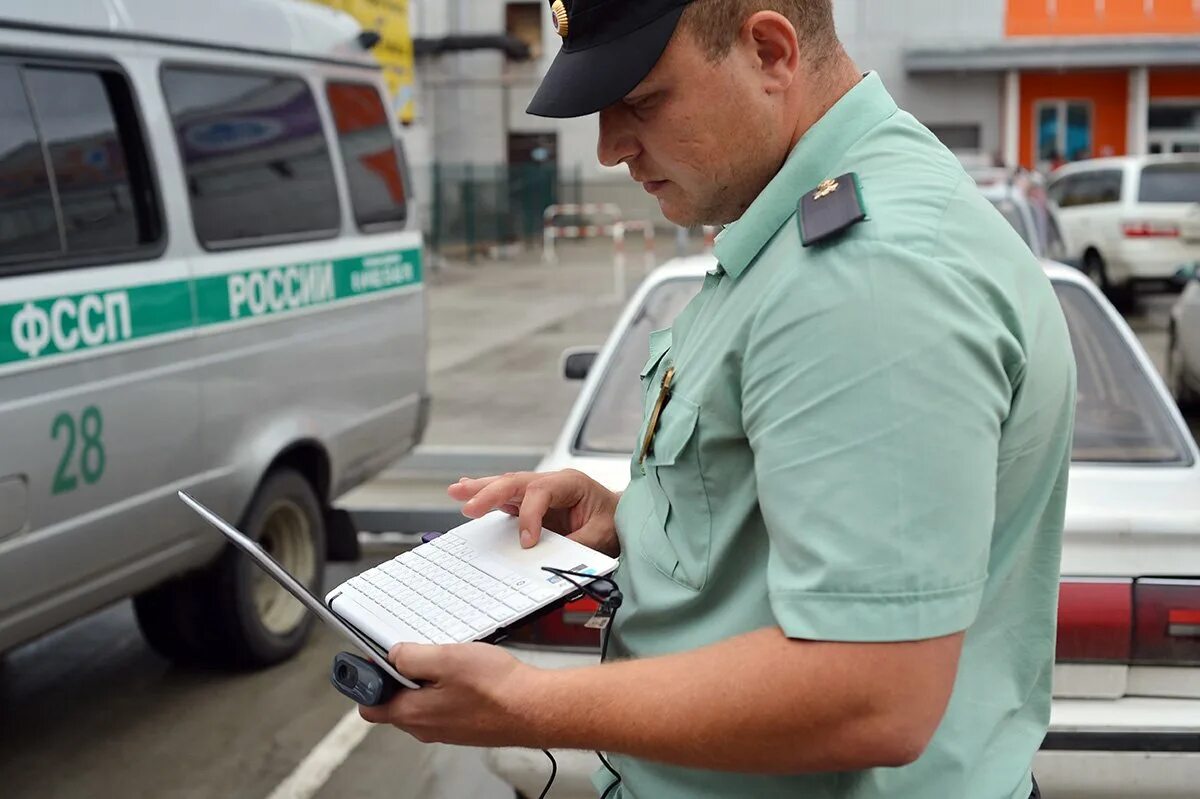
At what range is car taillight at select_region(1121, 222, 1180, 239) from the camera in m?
15.2

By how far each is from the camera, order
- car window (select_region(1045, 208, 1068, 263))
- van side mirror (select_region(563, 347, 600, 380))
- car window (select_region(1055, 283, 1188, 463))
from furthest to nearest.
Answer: car window (select_region(1045, 208, 1068, 263)), van side mirror (select_region(563, 347, 600, 380)), car window (select_region(1055, 283, 1188, 463))

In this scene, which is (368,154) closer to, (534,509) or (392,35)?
(534,509)

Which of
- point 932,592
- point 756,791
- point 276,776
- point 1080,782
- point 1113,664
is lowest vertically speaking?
point 276,776

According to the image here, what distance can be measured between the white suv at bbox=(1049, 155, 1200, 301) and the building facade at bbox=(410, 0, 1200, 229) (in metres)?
15.3

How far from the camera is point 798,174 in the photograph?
4.29 ft

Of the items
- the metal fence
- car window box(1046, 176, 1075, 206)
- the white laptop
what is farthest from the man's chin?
the metal fence

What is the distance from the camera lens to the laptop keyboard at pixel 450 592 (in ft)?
4.74

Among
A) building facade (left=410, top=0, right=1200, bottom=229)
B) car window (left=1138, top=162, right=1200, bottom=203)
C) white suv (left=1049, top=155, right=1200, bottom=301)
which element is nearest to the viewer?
white suv (left=1049, top=155, right=1200, bottom=301)

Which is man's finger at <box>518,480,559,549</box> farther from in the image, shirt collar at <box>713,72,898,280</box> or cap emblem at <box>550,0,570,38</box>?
cap emblem at <box>550,0,570,38</box>

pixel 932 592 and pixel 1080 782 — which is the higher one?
pixel 932 592

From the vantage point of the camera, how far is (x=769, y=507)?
1.18 m

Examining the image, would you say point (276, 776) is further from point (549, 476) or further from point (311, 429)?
point (549, 476)

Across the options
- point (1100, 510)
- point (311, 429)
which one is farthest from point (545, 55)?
point (1100, 510)

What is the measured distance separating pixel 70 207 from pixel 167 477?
88 cm
